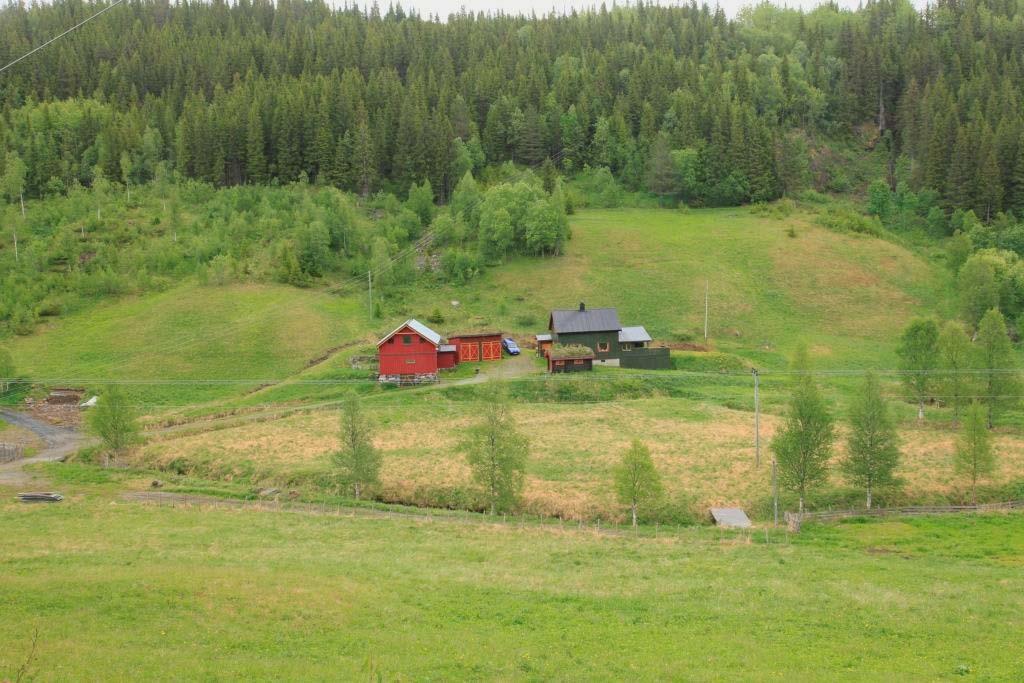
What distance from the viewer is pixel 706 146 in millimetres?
112500

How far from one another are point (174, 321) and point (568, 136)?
68.1 m

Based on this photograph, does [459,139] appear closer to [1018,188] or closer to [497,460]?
[1018,188]

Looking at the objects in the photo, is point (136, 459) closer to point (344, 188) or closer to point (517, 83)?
point (344, 188)

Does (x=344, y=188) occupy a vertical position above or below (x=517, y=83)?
below

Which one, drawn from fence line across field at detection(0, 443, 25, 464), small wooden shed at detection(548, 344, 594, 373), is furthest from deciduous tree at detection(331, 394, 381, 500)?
small wooden shed at detection(548, 344, 594, 373)

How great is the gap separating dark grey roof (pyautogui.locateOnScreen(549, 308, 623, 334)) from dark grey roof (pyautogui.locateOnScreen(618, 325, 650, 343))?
70cm

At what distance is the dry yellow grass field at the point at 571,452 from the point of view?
137 ft

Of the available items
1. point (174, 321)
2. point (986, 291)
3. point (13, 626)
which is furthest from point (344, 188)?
point (13, 626)

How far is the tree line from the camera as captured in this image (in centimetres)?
10962

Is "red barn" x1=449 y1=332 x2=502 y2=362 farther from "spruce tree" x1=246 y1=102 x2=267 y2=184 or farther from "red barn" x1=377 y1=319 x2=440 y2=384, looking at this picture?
"spruce tree" x1=246 y1=102 x2=267 y2=184

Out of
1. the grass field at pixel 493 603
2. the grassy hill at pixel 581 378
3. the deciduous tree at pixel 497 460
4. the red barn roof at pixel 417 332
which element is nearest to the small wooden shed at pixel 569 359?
the grassy hill at pixel 581 378

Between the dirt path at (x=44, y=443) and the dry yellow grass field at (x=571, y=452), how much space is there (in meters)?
5.23

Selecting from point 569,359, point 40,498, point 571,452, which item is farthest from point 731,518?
point 40,498

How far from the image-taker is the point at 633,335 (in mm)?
69062
